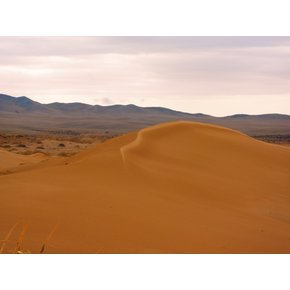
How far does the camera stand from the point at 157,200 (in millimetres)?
6598

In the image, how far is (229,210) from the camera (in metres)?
6.85

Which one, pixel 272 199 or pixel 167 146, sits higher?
pixel 167 146

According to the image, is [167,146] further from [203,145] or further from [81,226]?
[81,226]

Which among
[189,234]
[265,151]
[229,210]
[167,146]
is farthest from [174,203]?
[265,151]

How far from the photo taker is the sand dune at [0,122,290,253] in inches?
196

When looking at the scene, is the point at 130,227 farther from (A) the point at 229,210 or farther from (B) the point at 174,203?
(A) the point at 229,210

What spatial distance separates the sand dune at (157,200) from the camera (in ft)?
16.4

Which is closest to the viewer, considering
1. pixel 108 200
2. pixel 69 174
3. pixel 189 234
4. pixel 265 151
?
pixel 189 234

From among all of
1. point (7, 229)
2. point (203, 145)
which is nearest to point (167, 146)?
point (203, 145)

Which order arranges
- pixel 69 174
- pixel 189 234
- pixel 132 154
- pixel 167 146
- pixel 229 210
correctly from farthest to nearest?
pixel 167 146 < pixel 132 154 < pixel 69 174 < pixel 229 210 < pixel 189 234

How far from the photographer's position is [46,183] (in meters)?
7.06

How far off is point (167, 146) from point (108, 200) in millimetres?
4228

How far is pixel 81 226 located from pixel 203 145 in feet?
19.9

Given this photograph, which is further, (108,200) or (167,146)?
(167,146)
